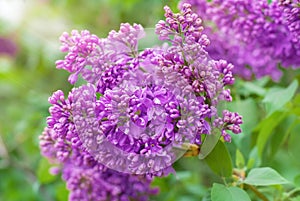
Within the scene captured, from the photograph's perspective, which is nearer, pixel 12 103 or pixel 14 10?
pixel 14 10

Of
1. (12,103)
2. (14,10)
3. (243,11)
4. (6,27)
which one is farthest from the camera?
(12,103)

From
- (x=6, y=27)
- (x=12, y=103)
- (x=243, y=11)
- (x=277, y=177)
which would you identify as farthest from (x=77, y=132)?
(x=12, y=103)

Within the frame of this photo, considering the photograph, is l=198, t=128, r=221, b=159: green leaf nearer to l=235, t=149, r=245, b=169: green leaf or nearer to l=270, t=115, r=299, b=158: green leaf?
l=235, t=149, r=245, b=169: green leaf

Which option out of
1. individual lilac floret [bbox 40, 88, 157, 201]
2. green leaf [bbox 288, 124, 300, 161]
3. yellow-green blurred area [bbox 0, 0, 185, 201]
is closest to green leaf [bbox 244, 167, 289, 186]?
individual lilac floret [bbox 40, 88, 157, 201]

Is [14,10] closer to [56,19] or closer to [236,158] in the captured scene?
[56,19]

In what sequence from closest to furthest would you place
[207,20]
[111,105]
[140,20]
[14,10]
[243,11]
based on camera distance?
[111,105], [243,11], [207,20], [140,20], [14,10]

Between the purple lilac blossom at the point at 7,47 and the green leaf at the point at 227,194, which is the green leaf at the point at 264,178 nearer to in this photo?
the green leaf at the point at 227,194

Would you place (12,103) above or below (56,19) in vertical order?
below

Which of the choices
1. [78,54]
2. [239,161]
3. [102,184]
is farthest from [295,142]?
[78,54]
